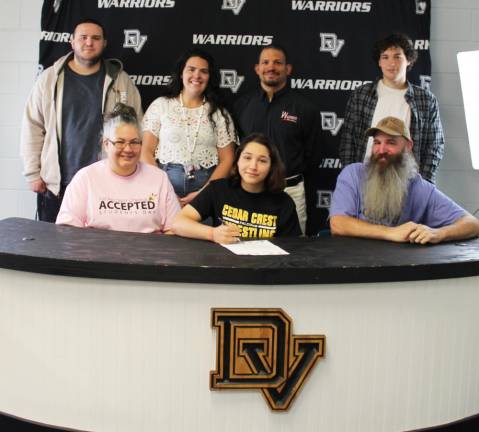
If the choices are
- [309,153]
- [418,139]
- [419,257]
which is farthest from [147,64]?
[419,257]

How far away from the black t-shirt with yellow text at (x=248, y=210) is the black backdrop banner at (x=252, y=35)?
1.51 metres

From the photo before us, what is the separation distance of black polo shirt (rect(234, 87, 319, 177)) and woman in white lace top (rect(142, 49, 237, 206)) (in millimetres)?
164

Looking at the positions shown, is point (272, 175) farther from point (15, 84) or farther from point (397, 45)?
point (15, 84)

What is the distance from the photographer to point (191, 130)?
3.88m

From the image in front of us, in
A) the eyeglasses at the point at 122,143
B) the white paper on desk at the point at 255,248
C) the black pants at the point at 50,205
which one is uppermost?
Answer: the eyeglasses at the point at 122,143

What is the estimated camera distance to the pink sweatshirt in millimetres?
2965

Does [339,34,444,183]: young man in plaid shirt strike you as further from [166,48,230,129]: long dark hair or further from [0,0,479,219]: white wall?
[166,48,230,129]: long dark hair

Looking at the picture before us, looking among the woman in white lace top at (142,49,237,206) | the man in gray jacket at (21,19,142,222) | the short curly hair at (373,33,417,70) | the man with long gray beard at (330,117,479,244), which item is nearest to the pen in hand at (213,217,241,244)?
the man with long gray beard at (330,117,479,244)

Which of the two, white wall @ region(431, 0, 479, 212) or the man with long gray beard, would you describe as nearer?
the man with long gray beard

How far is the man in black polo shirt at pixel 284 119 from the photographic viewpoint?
13.1ft

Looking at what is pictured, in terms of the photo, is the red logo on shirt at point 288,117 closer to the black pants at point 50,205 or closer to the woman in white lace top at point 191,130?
the woman in white lace top at point 191,130

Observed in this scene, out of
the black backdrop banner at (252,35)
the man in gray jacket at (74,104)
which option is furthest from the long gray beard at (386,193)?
the man in gray jacket at (74,104)

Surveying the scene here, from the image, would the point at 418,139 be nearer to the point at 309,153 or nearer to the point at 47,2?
the point at 309,153

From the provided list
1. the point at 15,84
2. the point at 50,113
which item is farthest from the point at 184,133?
the point at 15,84
